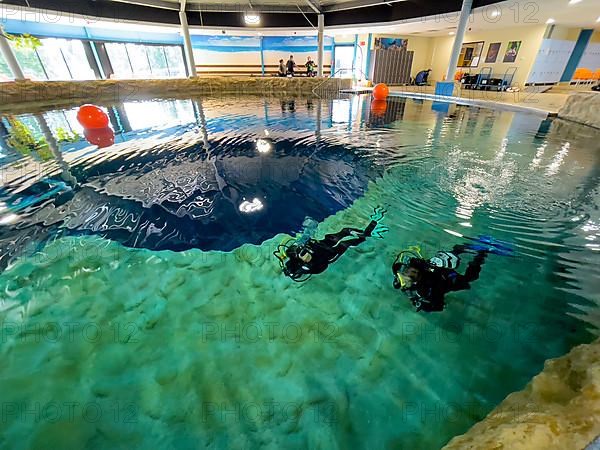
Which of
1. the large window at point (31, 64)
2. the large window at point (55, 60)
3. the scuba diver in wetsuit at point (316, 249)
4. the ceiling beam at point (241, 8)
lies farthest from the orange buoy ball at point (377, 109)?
the large window at point (31, 64)

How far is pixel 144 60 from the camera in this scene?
19047 mm

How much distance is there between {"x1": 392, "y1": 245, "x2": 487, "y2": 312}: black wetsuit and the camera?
6.40 ft

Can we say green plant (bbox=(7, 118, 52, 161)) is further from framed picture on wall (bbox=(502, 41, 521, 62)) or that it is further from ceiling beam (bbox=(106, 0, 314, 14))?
framed picture on wall (bbox=(502, 41, 521, 62))

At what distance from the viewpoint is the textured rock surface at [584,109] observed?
6730mm

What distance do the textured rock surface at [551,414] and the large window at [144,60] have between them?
2264 centimetres

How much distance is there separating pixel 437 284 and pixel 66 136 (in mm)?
7907

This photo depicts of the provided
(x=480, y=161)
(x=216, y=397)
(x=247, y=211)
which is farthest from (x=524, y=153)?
(x=216, y=397)

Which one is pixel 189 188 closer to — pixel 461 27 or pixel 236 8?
pixel 461 27

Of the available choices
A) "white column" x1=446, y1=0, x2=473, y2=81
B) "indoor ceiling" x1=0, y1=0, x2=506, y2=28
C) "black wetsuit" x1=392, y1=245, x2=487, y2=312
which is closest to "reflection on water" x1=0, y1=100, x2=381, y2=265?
"black wetsuit" x1=392, y1=245, x2=487, y2=312

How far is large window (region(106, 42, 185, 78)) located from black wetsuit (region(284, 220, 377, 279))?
68.6 ft

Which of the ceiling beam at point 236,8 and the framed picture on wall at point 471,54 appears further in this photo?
the framed picture on wall at point 471,54

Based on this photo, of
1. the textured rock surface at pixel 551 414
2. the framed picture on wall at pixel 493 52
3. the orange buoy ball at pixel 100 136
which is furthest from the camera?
the framed picture on wall at pixel 493 52

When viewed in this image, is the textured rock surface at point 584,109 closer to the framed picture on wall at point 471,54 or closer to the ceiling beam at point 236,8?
the ceiling beam at point 236,8

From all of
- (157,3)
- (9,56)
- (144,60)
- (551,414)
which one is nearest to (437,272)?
(551,414)
